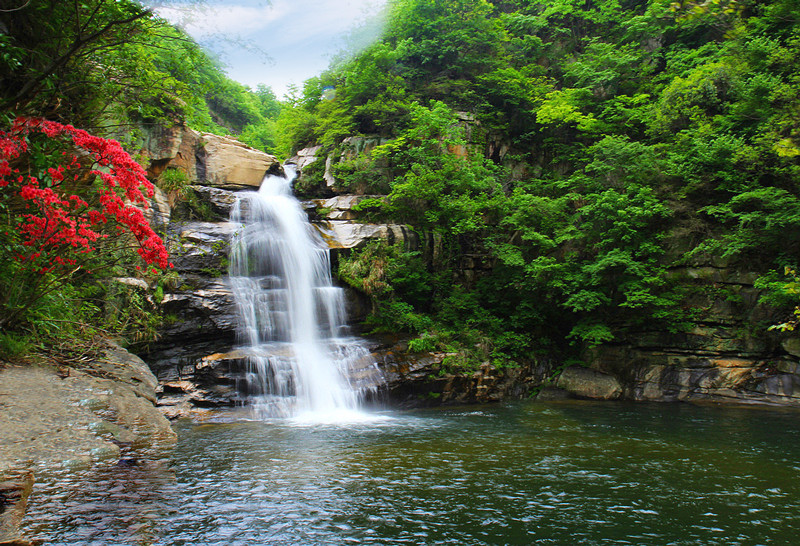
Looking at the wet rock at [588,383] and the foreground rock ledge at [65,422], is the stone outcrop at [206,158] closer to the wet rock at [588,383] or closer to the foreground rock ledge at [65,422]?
the foreground rock ledge at [65,422]

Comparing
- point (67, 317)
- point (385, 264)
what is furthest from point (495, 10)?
point (67, 317)

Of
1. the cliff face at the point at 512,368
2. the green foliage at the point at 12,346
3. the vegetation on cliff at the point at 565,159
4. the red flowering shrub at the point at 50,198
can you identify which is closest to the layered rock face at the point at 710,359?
the cliff face at the point at 512,368

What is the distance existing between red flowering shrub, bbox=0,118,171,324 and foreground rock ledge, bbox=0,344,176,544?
0.95 m

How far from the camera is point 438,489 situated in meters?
5.52

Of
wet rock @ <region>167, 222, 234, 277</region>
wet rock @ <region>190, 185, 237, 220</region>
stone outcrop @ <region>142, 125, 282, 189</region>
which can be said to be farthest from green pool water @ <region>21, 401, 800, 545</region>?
stone outcrop @ <region>142, 125, 282, 189</region>

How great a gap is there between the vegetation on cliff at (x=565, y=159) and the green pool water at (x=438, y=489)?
5.63 metres

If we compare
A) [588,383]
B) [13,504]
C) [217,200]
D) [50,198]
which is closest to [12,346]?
[50,198]

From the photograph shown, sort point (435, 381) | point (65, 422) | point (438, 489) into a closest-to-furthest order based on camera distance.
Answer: point (65, 422) → point (438, 489) → point (435, 381)

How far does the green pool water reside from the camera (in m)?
4.22

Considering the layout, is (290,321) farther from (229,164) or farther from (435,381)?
(229,164)

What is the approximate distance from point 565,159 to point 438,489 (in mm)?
17286

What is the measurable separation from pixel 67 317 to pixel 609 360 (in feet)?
46.3

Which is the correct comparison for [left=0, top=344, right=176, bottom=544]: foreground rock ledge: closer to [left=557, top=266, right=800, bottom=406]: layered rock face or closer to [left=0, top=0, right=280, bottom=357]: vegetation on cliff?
[left=0, top=0, right=280, bottom=357]: vegetation on cliff

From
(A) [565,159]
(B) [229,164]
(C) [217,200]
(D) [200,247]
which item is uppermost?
(B) [229,164]
